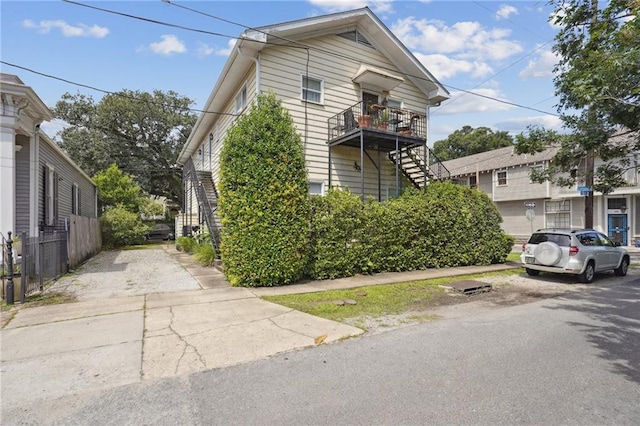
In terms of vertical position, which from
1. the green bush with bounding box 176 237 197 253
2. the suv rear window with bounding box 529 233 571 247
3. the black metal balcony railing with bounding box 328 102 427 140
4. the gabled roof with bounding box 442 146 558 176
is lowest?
the green bush with bounding box 176 237 197 253

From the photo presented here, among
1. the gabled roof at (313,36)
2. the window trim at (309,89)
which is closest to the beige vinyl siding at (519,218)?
the gabled roof at (313,36)

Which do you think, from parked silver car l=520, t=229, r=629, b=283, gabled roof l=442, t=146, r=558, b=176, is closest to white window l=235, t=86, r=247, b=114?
parked silver car l=520, t=229, r=629, b=283

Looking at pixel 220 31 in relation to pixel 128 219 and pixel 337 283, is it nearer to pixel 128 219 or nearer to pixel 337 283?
pixel 337 283

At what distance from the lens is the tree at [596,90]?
19.6ft

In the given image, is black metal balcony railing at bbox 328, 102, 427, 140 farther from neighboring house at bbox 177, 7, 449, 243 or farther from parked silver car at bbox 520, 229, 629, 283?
parked silver car at bbox 520, 229, 629, 283

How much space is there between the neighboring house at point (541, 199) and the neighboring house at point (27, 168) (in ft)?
70.2

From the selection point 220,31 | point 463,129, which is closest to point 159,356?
point 220,31

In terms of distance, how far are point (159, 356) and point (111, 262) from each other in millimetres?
10774

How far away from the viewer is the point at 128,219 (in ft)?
66.1

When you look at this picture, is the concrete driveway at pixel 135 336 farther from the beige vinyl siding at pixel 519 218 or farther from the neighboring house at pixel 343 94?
the beige vinyl siding at pixel 519 218

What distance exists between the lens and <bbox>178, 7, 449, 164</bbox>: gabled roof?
10.9m

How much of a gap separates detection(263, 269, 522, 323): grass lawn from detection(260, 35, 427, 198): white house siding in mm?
5320

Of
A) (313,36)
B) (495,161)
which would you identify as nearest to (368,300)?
(313,36)

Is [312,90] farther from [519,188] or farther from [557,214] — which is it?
[557,214]
